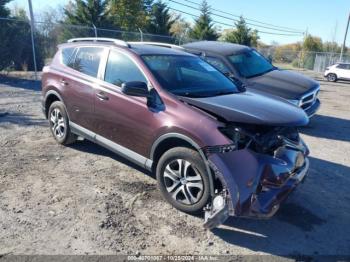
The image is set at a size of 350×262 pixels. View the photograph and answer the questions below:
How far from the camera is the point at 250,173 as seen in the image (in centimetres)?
359

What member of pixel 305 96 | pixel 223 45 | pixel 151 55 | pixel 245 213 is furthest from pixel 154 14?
pixel 245 213

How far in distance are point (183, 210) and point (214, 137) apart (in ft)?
3.29

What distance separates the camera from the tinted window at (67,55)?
6000 millimetres

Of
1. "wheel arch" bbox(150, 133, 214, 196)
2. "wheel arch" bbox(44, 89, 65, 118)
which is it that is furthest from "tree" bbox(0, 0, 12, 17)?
"wheel arch" bbox(150, 133, 214, 196)

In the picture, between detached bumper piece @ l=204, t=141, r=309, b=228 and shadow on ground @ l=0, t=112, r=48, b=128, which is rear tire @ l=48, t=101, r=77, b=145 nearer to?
shadow on ground @ l=0, t=112, r=48, b=128

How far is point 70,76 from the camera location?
227 inches

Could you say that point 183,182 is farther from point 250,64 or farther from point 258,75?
point 250,64

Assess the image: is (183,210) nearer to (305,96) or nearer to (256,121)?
(256,121)

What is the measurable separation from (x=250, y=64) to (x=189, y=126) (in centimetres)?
570

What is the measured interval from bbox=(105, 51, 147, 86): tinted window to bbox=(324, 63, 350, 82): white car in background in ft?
73.0

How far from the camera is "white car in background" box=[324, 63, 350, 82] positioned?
78.0 feet

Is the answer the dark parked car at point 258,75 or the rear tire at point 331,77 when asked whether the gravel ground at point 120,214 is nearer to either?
the dark parked car at point 258,75

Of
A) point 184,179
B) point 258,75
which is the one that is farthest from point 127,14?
point 184,179

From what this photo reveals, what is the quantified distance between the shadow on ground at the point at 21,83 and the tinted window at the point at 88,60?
7014mm
